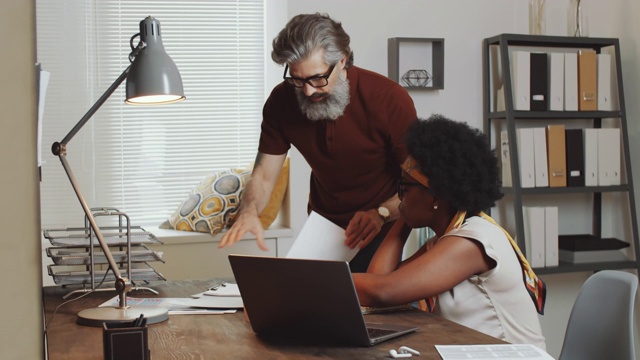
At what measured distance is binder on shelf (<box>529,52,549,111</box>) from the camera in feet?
13.0

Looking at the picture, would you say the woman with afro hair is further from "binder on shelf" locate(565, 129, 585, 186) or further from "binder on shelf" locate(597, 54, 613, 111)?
"binder on shelf" locate(597, 54, 613, 111)

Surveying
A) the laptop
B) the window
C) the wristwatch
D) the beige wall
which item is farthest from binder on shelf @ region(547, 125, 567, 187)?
the beige wall

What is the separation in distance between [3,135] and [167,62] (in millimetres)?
1786

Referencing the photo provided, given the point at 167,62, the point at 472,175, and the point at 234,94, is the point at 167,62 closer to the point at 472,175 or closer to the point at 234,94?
the point at 472,175

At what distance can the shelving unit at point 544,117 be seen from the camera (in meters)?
3.92

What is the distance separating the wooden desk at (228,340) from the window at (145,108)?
1.96 metres

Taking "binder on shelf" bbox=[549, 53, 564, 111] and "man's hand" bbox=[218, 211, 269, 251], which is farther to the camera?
"binder on shelf" bbox=[549, 53, 564, 111]

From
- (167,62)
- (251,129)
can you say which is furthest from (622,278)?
(251,129)

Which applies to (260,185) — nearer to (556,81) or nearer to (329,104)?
(329,104)

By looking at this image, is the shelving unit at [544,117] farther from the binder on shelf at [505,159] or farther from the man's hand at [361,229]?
the man's hand at [361,229]

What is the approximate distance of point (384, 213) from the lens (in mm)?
2592

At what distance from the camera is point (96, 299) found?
2.21 meters

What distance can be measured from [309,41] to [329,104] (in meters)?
0.22

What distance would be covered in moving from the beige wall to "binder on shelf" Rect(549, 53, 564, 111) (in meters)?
3.92
